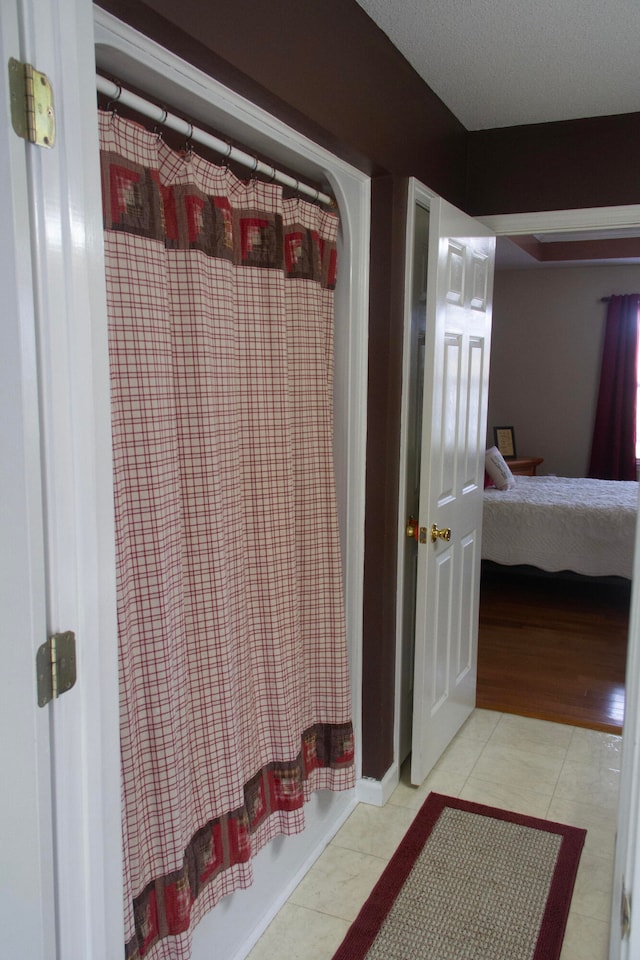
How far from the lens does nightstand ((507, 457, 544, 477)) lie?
6.89 metres

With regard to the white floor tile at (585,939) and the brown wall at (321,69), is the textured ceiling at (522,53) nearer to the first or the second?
the brown wall at (321,69)

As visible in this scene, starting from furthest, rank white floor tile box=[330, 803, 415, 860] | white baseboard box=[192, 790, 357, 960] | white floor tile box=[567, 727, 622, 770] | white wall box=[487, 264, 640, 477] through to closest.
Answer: white wall box=[487, 264, 640, 477] → white floor tile box=[567, 727, 622, 770] → white floor tile box=[330, 803, 415, 860] → white baseboard box=[192, 790, 357, 960]

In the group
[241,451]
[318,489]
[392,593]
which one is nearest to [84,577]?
[241,451]

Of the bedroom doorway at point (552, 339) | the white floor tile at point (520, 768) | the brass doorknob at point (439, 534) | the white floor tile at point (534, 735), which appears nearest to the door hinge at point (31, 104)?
the brass doorknob at point (439, 534)

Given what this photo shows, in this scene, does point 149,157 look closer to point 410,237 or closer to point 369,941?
point 410,237

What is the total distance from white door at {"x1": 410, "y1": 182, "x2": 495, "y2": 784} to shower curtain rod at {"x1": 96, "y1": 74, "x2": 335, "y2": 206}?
2.27 feet

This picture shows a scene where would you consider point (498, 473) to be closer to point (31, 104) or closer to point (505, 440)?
point (505, 440)

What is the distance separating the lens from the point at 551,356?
7.20 meters

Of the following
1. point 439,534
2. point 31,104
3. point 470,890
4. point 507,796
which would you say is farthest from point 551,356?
point 31,104

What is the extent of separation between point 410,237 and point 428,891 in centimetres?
204

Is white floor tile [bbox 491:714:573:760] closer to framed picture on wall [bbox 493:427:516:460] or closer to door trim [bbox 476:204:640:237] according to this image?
door trim [bbox 476:204:640:237]

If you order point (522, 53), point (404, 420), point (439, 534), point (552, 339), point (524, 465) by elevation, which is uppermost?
point (522, 53)

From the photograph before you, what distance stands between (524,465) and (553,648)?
10.2 feet

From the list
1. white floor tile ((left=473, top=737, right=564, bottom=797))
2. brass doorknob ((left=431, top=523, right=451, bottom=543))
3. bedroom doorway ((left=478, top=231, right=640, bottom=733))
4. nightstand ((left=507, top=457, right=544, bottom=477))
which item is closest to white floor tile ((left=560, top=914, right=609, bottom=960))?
white floor tile ((left=473, top=737, right=564, bottom=797))
